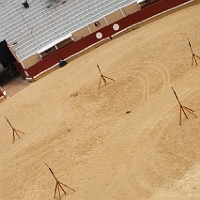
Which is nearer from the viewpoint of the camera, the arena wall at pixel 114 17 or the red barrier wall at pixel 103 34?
the red barrier wall at pixel 103 34

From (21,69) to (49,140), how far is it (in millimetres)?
11519

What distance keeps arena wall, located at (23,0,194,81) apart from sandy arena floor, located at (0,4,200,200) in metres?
1.51

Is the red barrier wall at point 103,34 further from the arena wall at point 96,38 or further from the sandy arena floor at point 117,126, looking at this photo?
the sandy arena floor at point 117,126

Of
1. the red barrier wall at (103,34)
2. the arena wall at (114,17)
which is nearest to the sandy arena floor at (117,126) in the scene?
the red barrier wall at (103,34)

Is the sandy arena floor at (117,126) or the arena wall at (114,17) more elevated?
Result: the arena wall at (114,17)

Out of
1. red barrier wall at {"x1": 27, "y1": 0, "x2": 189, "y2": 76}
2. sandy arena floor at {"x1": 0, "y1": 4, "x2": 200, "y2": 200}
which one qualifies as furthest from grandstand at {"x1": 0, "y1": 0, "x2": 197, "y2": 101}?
sandy arena floor at {"x1": 0, "y1": 4, "x2": 200, "y2": 200}

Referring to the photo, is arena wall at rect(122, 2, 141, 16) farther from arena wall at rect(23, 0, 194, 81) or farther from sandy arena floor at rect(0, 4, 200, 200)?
sandy arena floor at rect(0, 4, 200, 200)

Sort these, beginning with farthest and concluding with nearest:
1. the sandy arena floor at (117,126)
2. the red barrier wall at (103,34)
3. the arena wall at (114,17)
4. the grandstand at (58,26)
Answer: the arena wall at (114,17), the grandstand at (58,26), the red barrier wall at (103,34), the sandy arena floor at (117,126)

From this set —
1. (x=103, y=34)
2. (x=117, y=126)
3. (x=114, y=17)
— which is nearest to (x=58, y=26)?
(x=103, y=34)

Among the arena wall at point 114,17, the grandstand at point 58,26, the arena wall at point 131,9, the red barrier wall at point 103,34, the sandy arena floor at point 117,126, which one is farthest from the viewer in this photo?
the arena wall at point 114,17

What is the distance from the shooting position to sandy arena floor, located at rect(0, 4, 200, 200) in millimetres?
14203

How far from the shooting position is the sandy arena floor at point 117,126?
1420 centimetres

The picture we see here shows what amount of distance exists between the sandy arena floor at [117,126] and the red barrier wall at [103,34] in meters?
1.44

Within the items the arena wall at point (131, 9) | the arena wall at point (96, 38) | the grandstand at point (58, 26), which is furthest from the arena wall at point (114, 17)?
the arena wall at point (96, 38)
